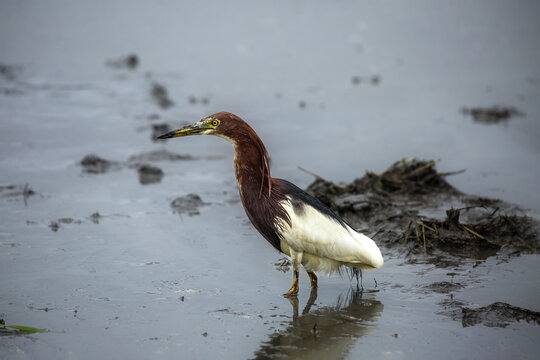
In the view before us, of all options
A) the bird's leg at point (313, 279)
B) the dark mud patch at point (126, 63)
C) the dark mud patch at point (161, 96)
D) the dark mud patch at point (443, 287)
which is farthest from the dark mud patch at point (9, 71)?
the dark mud patch at point (443, 287)

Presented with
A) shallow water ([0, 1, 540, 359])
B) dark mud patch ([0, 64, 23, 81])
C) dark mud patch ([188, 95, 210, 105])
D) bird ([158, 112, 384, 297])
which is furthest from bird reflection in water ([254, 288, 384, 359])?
dark mud patch ([0, 64, 23, 81])

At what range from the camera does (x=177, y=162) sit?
9266 mm

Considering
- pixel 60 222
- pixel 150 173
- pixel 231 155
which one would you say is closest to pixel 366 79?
pixel 231 155

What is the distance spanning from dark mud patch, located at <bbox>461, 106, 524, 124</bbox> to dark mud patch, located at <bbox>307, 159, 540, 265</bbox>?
3636 mm

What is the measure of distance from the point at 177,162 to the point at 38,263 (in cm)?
368

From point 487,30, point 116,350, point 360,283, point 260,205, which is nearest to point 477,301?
point 360,283

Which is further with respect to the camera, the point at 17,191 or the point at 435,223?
the point at 17,191

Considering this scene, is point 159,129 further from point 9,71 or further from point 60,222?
point 9,71

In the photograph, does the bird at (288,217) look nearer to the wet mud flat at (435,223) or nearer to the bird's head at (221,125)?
the bird's head at (221,125)

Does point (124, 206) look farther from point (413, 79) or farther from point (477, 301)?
point (413, 79)

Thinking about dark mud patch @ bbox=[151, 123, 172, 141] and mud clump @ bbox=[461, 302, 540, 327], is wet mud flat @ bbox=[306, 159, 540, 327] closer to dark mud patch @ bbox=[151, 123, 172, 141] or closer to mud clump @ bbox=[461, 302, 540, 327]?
mud clump @ bbox=[461, 302, 540, 327]

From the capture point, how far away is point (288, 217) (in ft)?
16.8

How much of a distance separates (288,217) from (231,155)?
461 centimetres

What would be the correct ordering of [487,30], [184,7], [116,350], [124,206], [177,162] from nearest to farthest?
[116,350], [124,206], [177,162], [487,30], [184,7]
